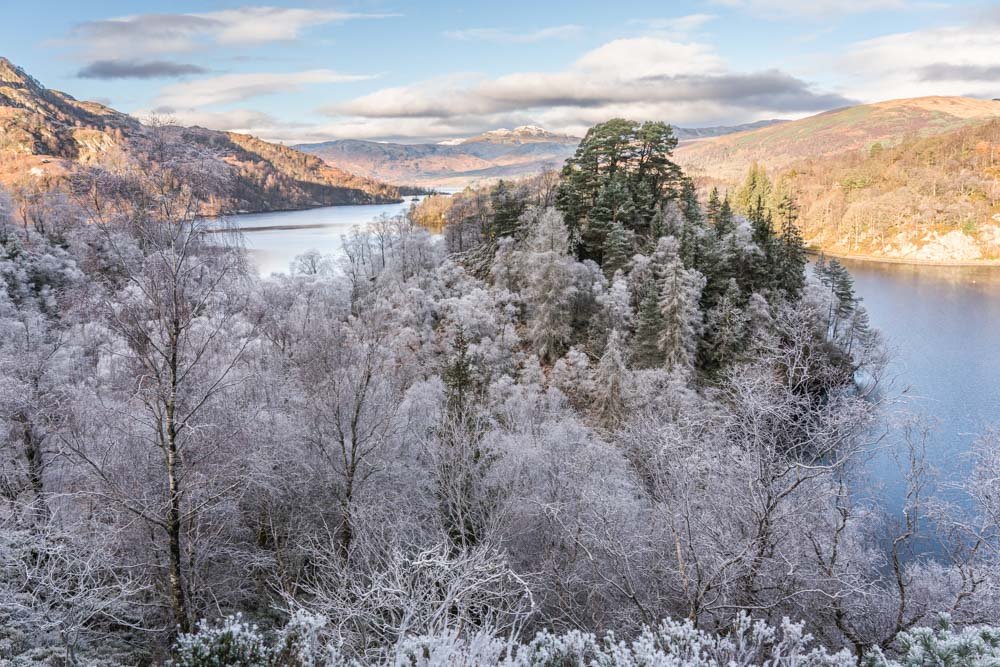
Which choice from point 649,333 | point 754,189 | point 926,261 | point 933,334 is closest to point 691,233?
point 649,333

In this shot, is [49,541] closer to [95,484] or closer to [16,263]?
[95,484]

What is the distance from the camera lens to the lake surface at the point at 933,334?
27016mm

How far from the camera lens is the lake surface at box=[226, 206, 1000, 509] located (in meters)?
27.0

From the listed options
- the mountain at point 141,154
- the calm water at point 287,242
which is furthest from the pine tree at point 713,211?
the calm water at point 287,242

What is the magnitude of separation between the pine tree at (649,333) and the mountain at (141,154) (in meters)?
21.6

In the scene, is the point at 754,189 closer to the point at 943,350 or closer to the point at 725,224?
the point at 943,350

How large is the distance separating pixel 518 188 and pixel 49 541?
156 ft

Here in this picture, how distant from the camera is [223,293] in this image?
31.7ft

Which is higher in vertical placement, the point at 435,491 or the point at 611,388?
the point at 435,491

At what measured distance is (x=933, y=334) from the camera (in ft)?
149

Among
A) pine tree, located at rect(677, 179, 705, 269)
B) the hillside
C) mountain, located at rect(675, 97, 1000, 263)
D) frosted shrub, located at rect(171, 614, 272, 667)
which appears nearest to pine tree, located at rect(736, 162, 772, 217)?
pine tree, located at rect(677, 179, 705, 269)

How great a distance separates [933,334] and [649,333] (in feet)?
104

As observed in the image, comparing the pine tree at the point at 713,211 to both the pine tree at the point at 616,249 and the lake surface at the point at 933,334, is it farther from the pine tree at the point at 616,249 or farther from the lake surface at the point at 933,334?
the lake surface at the point at 933,334

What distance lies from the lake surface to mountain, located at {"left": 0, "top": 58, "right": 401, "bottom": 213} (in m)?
1.27
